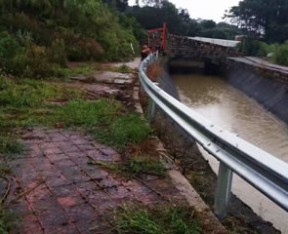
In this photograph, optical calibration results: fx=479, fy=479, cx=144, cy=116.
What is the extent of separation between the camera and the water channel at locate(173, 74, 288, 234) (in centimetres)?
593

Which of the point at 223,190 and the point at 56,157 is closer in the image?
the point at 223,190

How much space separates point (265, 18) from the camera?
57.3 m

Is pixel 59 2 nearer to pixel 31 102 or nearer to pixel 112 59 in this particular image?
pixel 112 59

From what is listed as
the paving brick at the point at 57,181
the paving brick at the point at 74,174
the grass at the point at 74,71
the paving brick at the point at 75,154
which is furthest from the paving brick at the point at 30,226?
the grass at the point at 74,71

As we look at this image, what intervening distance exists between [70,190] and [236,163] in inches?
62.6

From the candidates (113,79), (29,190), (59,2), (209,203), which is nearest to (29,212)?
(29,190)

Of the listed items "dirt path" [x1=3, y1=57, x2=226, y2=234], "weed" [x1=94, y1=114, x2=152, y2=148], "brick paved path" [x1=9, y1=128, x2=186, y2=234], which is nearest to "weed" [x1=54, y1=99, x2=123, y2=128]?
"weed" [x1=94, y1=114, x2=152, y2=148]

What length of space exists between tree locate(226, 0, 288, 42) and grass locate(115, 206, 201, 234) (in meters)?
53.9

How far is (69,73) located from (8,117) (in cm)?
668

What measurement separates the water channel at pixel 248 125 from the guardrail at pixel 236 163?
1271 mm

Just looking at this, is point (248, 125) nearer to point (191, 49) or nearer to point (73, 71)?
point (73, 71)

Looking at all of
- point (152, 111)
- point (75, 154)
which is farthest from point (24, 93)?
point (75, 154)

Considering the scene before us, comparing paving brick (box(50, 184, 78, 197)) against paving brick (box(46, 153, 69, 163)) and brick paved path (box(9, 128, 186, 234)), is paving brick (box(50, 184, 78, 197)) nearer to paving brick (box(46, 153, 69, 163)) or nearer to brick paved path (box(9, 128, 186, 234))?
brick paved path (box(9, 128, 186, 234))

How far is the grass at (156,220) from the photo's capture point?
11.5ft
